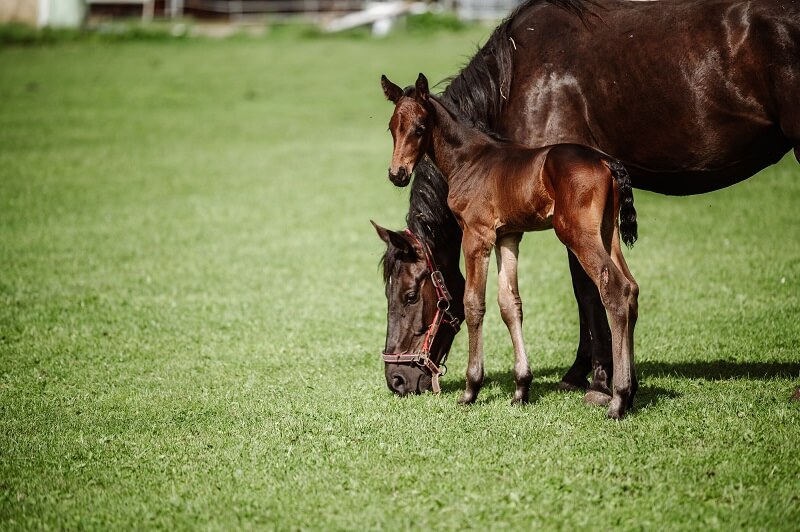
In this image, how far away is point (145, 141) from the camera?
Answer: 2103 cm

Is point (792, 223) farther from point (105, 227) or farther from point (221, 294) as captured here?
point (105, 227)

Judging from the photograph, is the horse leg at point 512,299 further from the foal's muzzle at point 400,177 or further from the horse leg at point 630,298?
the foal's muzzle at point 400,177

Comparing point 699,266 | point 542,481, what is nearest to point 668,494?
point 542,481

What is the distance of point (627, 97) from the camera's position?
646 centimetres

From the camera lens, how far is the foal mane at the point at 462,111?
6.70 meters

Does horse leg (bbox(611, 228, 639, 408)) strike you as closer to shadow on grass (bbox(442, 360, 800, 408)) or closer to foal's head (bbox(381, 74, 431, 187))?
shadow on grass (bbox(442, 360, 800, 408))

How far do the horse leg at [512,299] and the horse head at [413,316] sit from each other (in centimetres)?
59

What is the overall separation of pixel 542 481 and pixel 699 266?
6624 millimetres

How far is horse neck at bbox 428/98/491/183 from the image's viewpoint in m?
6.31

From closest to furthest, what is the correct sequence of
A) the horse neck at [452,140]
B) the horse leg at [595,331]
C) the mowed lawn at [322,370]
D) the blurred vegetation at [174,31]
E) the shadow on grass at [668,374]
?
the mowed lawn at [322,370] < the horse neck at [452,140] < the horse leg at [595,331] < the shadow on grass at [668,374] < the blurred vegetation at [174,31]

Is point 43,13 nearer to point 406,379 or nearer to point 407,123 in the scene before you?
point 406,379

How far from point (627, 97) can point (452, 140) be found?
127 centimetres

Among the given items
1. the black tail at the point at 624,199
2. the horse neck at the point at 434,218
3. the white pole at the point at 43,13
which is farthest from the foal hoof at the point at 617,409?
the white pole at the point at 43,13

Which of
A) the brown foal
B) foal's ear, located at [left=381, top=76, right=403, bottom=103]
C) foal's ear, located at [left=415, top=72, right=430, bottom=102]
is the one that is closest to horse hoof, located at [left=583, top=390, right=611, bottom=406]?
the brown foal
